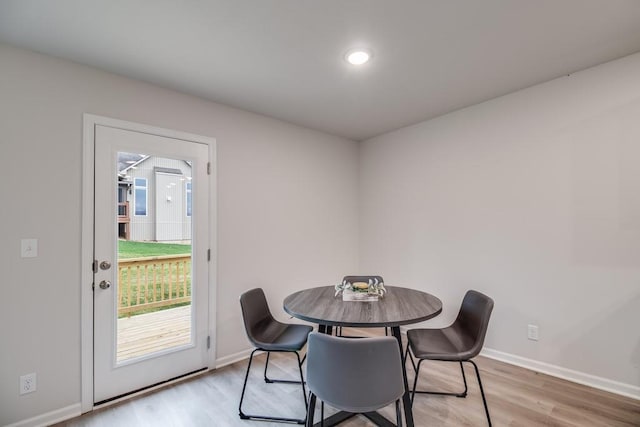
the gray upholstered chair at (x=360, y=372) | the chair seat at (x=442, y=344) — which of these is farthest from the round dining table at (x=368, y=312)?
the gray upholstered chair at (x=360, y=372)

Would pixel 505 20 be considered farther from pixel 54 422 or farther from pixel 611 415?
pixel 54 422

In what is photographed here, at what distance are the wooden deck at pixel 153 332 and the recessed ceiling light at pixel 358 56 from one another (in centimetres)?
245

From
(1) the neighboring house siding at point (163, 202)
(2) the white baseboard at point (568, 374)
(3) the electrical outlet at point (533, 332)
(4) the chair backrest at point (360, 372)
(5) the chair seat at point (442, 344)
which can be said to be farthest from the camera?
(3) the electrical outlet at point (533, 332)

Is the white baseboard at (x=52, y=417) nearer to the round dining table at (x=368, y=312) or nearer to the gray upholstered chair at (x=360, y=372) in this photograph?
the round dining table at (x=368, y=312)

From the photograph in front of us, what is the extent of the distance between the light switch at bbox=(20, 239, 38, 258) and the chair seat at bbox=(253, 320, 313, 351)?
157 cm

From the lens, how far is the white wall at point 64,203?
6.18 ft

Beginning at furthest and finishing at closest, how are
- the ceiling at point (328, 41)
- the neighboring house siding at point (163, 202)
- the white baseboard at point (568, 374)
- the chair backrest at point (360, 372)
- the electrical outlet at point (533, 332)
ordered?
1. the electrical outlet at point (533, 332)
2. the neighboring house siding at point (163, 202)
3. the white baseboard at point (568, 374)
4. the ceiling at point (328, 41)
5. the chair backrest at point (360, 372)

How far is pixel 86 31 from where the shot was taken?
1.79 metres

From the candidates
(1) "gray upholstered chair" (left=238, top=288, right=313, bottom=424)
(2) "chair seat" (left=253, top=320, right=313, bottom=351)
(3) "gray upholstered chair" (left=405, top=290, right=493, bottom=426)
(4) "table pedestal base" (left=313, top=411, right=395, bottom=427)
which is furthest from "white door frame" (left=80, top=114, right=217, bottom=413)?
(3) "gray upholstered chair" (left=405, top=290, right=493, bottom=426)

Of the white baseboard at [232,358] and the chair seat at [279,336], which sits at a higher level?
the chair seat at [279,336]

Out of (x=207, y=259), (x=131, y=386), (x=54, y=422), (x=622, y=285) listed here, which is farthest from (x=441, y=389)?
(x=54, y=422)

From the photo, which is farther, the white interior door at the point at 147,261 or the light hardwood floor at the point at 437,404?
the white interior door at the point at 147,261

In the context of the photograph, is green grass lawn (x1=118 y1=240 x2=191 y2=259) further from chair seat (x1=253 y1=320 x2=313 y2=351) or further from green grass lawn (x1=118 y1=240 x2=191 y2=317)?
chair seat (x1=253 y1=320 x2=313 y2=351)

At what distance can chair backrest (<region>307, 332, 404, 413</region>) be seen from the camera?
1346 mm
